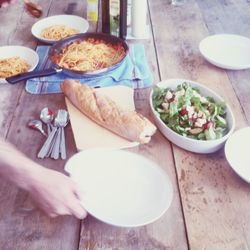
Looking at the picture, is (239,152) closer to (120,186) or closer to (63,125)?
(120,186)

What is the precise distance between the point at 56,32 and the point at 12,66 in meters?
0.30

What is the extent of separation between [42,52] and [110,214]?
0.81m

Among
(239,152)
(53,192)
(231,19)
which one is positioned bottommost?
(231,19)

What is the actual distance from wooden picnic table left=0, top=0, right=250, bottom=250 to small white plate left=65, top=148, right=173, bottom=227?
0.03 m

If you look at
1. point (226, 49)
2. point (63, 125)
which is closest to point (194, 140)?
point (63, 125)

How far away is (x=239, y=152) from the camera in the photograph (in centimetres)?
91

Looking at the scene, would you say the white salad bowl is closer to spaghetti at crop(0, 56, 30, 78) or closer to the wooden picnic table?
the wooden picnic table

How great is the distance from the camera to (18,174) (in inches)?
26.4

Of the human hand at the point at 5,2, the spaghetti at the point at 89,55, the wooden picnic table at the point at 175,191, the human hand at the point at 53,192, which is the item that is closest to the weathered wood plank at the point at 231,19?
the wooden picnic table at the point at 175,191

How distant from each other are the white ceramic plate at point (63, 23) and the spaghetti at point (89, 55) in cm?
23

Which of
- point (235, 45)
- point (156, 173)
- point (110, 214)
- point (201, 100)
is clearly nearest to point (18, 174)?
point (110, 214)

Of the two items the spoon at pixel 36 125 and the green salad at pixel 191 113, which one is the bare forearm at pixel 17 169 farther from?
the green salad at pixel 191 113

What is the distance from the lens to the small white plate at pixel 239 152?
86cm

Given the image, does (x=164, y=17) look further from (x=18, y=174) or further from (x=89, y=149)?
(x=18, y=174)
